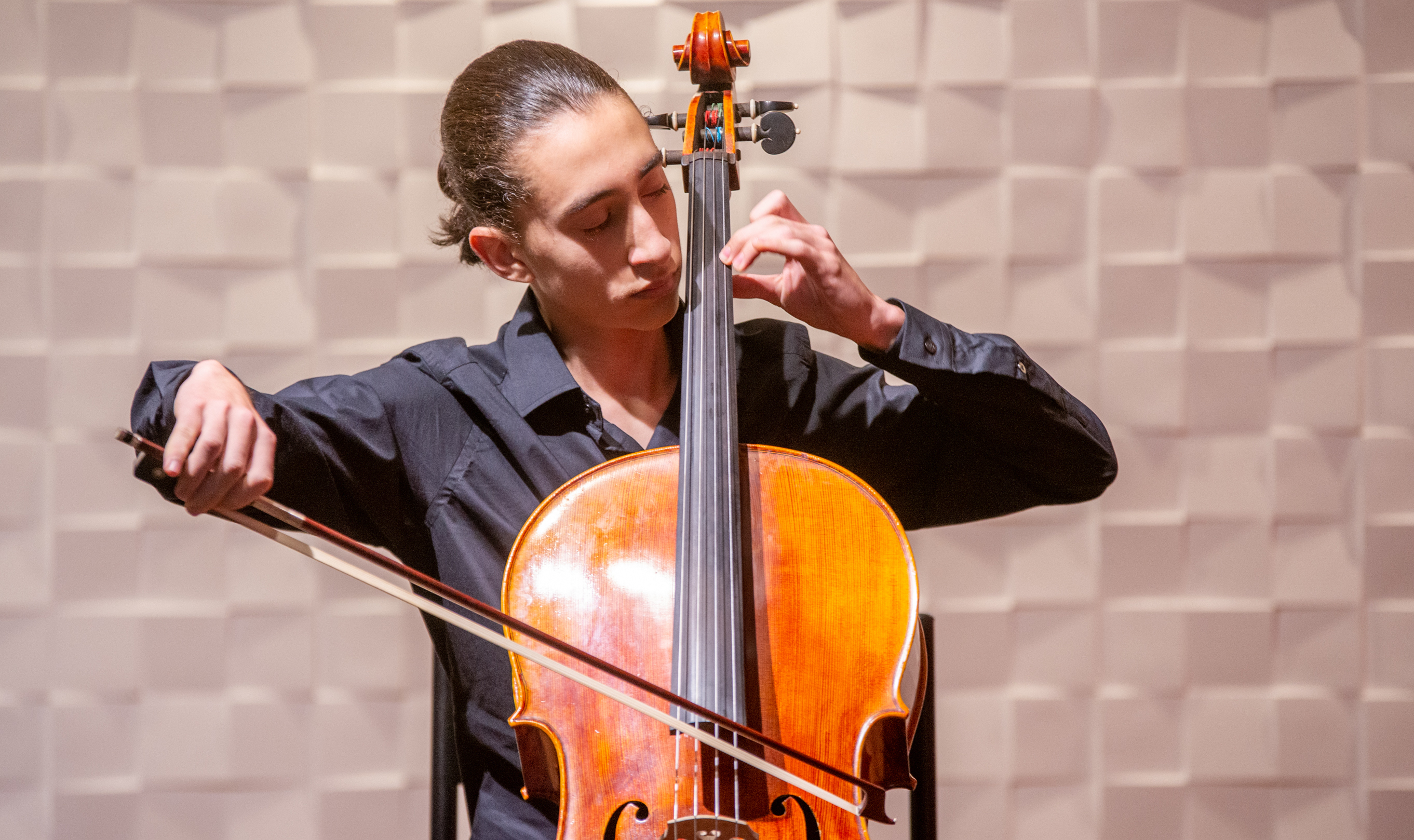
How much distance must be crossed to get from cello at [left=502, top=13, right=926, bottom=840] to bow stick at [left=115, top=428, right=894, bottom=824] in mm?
13

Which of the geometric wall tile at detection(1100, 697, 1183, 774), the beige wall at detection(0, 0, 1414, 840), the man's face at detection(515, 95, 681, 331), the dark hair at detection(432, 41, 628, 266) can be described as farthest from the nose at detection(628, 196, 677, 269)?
the geometric wall tile at detection(1100, 697, 1183, 774)

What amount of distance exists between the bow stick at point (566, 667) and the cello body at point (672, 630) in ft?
0.06

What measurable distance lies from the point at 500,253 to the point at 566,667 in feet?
1.51

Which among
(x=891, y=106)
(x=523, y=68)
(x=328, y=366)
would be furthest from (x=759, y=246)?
(x=328, y=366)

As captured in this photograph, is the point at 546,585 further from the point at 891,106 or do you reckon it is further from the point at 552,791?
the point at 891,106

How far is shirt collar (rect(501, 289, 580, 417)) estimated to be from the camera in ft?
3.50

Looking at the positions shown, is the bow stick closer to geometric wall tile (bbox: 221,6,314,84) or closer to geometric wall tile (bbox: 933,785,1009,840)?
geometric wall tile (bbox: 933,785,1009,840)

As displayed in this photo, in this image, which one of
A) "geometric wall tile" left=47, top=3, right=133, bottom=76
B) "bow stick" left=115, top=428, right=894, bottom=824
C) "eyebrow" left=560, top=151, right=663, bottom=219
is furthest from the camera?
"geometric wall tile" left=47, top=3, right=133, bottom=76

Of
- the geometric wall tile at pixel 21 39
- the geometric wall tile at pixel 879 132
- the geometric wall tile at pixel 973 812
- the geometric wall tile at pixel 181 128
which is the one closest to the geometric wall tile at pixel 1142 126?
the geometric wall tile at pixel 879 132

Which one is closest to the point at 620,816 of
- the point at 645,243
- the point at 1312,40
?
the point at 645,243

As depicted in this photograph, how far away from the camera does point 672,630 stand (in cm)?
85

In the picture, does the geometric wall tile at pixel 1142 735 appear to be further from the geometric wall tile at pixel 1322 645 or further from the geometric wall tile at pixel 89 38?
the geometric wall tile at pixel 89 38

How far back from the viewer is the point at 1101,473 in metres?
1.11

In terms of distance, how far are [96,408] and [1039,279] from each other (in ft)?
4.67
